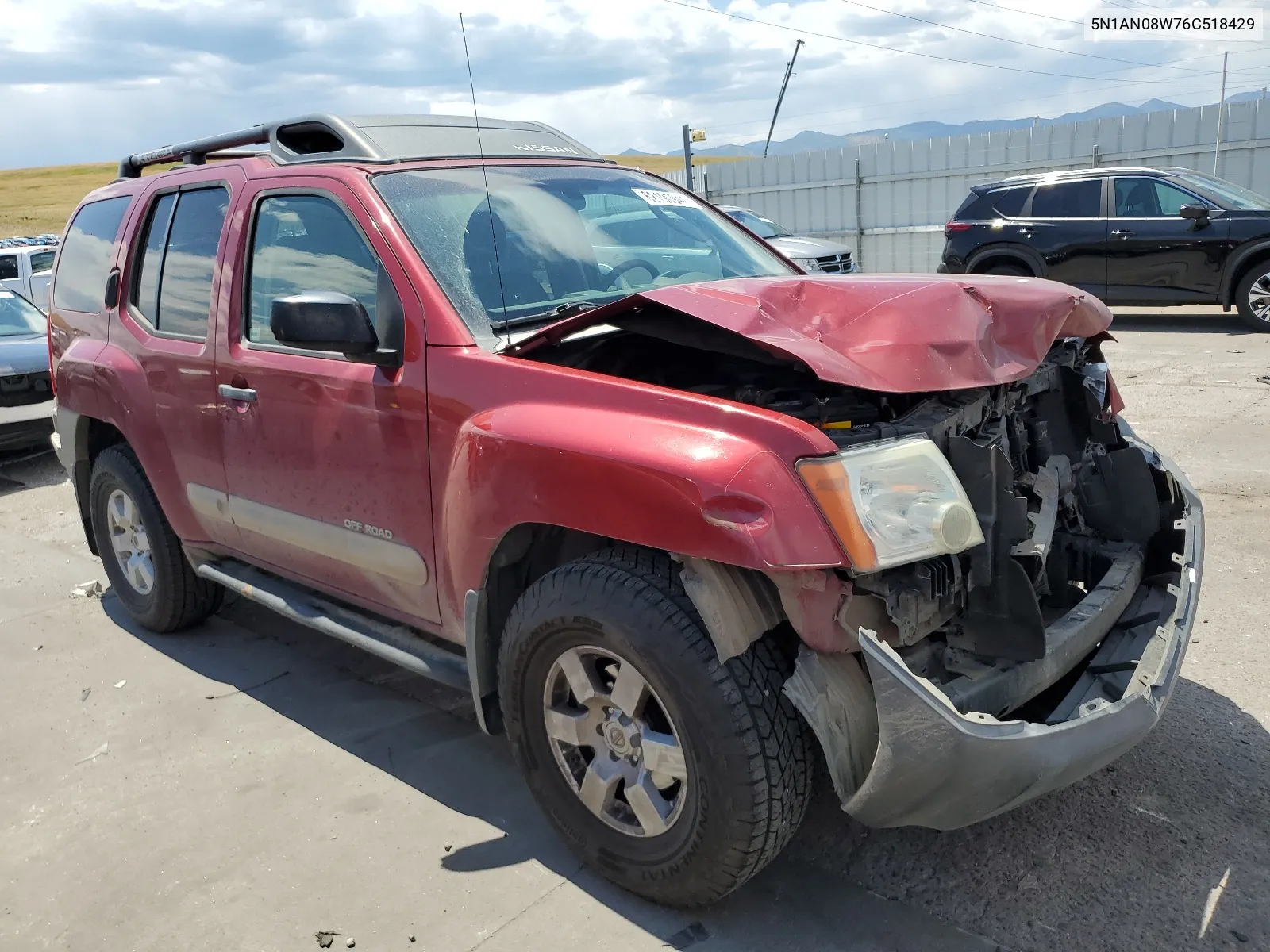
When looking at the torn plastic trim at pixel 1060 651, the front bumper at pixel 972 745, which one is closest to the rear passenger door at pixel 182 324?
the front bumper at pixel 972 745

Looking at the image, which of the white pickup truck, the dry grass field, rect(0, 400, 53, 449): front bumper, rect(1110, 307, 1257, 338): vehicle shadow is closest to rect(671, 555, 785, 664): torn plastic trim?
rect(0, 400, 53, 449): front bumper

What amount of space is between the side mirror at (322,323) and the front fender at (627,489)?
A: 481 mm

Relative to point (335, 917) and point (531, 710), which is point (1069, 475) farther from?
point (335, 917)

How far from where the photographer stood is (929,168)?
18.7 metres

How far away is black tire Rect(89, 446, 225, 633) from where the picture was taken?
4.50 metres

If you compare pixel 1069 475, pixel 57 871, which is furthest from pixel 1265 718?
pixel 57 871

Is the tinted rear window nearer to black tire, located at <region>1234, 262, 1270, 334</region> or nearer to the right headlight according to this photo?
black tire, located at <region>1234, 262, 1270, 334</region>

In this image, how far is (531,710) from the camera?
9.17ft

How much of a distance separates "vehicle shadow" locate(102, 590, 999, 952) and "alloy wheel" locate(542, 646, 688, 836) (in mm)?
279

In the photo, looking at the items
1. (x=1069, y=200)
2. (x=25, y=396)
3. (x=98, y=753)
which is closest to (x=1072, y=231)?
(x=1069, y=200)

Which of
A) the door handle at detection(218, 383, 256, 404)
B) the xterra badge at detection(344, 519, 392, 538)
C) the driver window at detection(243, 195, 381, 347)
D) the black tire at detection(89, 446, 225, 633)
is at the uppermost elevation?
the driver window at detection(243, 195, 381, 347)

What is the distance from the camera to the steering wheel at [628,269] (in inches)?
137

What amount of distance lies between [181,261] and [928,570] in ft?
10.6

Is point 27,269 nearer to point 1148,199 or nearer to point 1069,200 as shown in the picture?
point 1069,200
